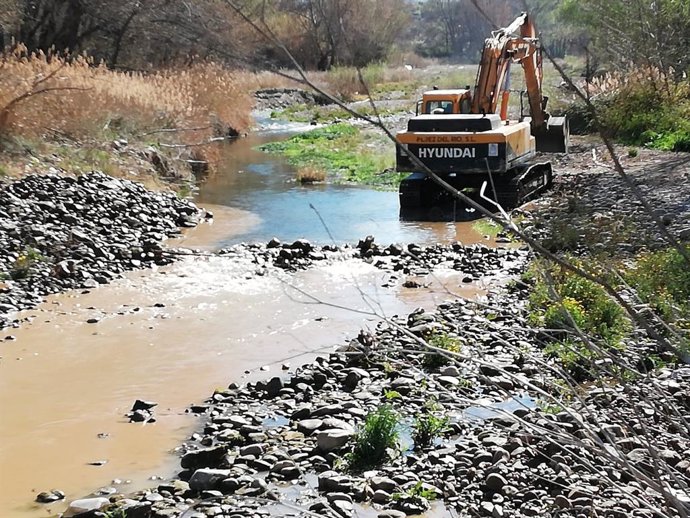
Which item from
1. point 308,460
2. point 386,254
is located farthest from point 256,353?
point 386,254

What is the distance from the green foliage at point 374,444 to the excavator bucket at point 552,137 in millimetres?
13948

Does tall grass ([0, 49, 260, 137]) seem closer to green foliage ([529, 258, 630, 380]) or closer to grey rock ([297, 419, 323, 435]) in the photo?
green foliage ([529, 258, 630, 380])

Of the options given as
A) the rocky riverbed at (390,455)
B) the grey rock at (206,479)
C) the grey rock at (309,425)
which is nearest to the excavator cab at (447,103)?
the rocky riverbed at (390,455)

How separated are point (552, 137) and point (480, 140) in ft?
13.4

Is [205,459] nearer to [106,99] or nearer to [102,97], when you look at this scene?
[102,97]

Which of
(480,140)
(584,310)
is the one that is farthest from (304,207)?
(584,310)

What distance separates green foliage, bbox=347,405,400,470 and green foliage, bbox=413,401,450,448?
9.0 inches

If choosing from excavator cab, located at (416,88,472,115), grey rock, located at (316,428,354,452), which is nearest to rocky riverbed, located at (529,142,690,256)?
excavator cab, located at (416,88,472,115)

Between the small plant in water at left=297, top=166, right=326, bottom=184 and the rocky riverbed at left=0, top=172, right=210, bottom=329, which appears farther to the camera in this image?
the small plant in water at left=297, top=166, right=326, bottom=184

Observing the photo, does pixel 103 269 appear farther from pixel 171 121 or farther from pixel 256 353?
pixel 171 121

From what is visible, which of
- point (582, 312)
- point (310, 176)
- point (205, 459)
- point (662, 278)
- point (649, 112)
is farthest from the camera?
point (649, 112)

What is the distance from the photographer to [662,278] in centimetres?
939

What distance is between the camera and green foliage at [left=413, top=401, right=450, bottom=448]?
6.36m

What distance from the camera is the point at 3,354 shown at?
898 cm
